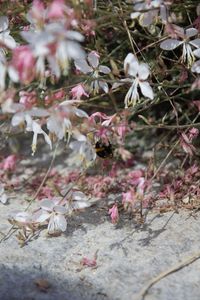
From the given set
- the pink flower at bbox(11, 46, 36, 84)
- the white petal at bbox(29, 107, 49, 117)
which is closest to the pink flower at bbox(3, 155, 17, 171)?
the white petal at bbox(29, 107, 49, 117)

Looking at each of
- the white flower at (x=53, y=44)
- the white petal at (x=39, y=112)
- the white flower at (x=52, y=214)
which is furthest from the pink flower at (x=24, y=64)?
the white flower at (x=52, y=214)

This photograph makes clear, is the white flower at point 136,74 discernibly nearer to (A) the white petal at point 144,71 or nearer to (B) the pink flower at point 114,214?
(A) the white petal at point 144,71

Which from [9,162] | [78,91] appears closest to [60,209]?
[78,91]

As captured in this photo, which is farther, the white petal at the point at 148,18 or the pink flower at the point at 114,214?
the pink flower at the point at 114,214

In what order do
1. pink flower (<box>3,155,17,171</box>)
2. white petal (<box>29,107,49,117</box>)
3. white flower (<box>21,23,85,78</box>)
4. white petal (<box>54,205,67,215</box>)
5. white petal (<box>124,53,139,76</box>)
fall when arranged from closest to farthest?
white flower (<box>21,23,85,78</box>)
white petal (<box>29,107,49,117</box>)
white petal (<box>124,53,139,76</box>)
white petal (<box>54,205,67,215</box>)
pink flower (<box>3,155,17,171</box>)

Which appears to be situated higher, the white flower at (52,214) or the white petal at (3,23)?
the white petal at (3,23)

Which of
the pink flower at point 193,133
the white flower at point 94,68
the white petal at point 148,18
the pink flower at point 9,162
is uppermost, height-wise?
the white petal at point 148,18

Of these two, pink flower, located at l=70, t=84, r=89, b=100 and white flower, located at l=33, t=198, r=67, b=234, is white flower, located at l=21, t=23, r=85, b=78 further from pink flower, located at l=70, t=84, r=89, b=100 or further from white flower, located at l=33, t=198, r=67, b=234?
white flower, located at l=33, t=198, r=67, b=234
